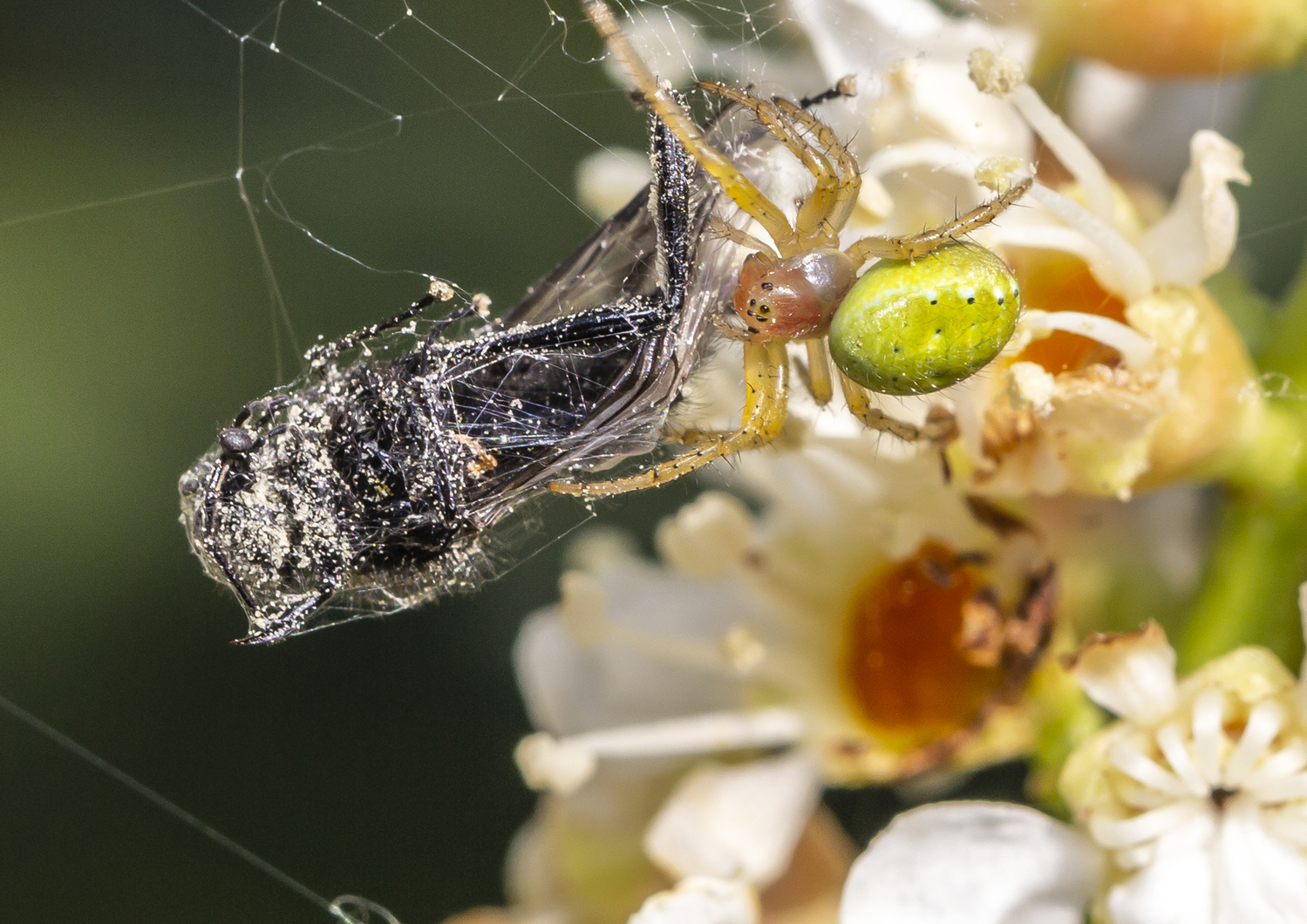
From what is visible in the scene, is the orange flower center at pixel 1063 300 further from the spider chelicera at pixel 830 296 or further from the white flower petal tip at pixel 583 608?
the white flower petal tip at pixel 583 608

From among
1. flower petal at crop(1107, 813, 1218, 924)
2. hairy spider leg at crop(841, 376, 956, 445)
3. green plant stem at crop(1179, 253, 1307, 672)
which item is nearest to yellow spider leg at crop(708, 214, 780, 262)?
hairy spider leg at crop(841, 376, 956, 445)

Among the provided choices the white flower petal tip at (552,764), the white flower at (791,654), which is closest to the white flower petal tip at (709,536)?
the white flower at (791,654)

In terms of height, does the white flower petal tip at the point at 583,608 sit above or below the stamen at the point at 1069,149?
below

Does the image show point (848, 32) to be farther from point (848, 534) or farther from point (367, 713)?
point (367, 713)

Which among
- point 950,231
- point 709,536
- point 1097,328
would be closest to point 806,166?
point 950,231

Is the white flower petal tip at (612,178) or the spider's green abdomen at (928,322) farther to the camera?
the white flower petal tip at (612,178)

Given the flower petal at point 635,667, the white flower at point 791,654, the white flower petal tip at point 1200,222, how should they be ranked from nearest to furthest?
the white flower petal tip at point 1200,222 → the white flower at point 791,654 → the flower petal at point 635,667
